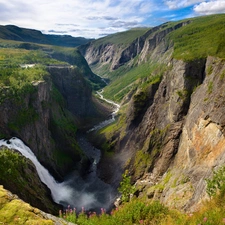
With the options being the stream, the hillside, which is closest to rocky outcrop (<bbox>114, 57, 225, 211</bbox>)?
the hillside

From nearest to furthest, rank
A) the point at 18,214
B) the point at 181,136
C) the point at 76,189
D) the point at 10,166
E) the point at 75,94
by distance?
the point at 18,214, the point at 10,166, the point at 181,136, the point at 76,189, the point at 75,94

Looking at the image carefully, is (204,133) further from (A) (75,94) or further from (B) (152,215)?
(A) (75,94)

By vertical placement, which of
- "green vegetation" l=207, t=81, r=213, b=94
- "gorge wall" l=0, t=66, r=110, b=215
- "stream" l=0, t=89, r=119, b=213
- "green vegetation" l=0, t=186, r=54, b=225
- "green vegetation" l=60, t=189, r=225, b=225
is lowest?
"stream" l=0, t=89, r=119, b=213

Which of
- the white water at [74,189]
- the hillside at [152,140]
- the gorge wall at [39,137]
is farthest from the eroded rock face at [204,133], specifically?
the gorge wall at [39,137]

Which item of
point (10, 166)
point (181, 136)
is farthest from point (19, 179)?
point (181, 136)

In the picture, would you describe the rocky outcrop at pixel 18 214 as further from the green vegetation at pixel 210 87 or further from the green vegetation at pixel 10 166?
the green vegetation at pixel 210 87

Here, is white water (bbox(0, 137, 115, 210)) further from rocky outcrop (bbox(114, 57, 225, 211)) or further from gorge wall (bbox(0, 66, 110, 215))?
rocky outcrop (bbox(114, 57, 225, 211))
